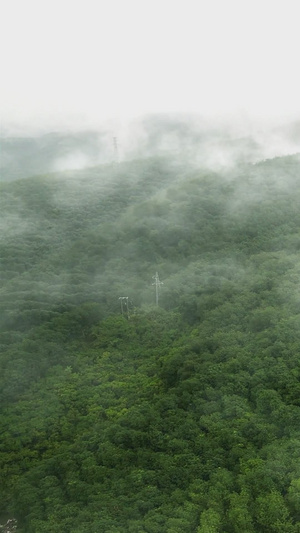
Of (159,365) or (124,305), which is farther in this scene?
(124,305)

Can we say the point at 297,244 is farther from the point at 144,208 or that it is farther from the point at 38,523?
the point at 38,523

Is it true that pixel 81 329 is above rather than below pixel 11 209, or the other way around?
below

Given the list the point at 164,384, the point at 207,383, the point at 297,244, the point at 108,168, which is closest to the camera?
the point at 207,383

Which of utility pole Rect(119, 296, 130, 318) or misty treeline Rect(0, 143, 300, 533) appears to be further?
utility pole Rect(119, 296, 130, 318)

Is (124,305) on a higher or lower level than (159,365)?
higher

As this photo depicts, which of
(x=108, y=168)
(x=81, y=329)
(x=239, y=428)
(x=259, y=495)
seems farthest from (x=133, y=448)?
(x=108, y=168)

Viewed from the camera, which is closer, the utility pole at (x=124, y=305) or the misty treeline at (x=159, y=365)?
the misty treeline at (x=159, y=365)

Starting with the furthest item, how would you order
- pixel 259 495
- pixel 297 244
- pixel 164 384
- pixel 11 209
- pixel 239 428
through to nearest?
pixel 11 209
pixel 297 244
pixel 164 384
pixel 239 428
pixel 259 495

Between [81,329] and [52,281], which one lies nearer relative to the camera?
[81,329]
